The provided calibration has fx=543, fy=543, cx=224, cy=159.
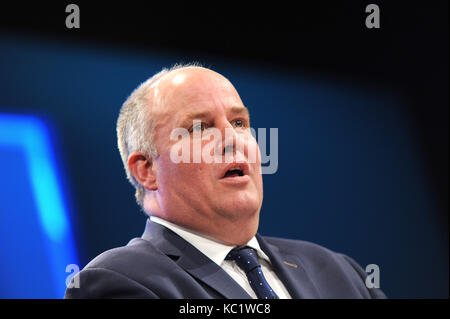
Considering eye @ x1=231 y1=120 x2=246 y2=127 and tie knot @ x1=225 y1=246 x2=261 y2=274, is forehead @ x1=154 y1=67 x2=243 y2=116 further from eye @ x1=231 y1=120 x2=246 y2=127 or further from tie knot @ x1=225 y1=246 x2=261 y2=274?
tie knot @ x1=225 y1=246 x2=261 y2=274

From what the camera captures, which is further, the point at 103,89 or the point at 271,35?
the point at 271,35

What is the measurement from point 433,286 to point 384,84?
4.41ft

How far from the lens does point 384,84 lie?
337 cm

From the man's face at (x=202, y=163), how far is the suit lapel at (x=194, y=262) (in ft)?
0.22

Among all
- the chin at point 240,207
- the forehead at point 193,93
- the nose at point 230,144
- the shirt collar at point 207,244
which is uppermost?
the forehead at point 193,93

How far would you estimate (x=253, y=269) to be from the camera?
6.11ft

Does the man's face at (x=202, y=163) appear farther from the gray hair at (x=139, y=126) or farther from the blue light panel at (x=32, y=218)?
the blue light panel at (x=32, y=218)

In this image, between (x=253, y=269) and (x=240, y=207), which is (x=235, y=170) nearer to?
(x=240, y=207)

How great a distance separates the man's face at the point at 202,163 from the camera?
188 cm

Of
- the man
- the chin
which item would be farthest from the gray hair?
the chin

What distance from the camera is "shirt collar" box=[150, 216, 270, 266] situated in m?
1.89

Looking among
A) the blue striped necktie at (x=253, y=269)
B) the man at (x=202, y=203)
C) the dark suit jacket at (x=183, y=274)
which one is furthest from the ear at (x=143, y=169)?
the blue striped necktie at (x=253, y=269)
